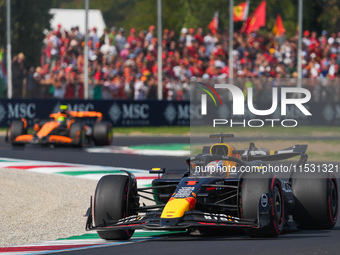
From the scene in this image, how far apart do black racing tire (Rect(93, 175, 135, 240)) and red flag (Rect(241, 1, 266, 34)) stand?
68.6 feet

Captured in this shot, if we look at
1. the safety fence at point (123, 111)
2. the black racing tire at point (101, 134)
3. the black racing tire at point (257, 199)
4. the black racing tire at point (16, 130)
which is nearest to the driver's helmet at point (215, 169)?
the black racing tire at point (257, 199)

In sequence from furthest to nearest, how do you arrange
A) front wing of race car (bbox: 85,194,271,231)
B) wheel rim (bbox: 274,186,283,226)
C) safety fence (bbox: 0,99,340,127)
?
1. safety fence (bbox: 0,99,340,127)
2. wheel rim (bbox: 274,186,283,226)
3. front wing of race car (bbox: 85,194,271,231)

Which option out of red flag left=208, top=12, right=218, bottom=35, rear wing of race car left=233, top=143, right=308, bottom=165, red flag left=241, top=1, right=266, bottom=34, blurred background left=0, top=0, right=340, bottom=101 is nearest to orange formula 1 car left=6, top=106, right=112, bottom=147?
blurred background left=0, top=0, right=340, bottom=101

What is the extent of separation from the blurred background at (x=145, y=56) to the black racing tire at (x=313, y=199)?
1546 centimetres

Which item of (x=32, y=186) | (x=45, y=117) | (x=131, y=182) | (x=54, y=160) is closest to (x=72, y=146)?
(x=54, y=160)

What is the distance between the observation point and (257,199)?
7.07 meters

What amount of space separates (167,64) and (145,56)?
0.80 metres

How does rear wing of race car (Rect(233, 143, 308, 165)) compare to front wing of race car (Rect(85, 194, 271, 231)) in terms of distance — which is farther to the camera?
rear wing of race car (Rect(233, 143, 308, 165))

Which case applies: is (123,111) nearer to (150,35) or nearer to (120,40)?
(120,40)

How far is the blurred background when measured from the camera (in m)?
24.0

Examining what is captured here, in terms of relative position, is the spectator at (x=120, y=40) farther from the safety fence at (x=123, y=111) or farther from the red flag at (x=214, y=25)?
the red flag at (x=214, y=25)

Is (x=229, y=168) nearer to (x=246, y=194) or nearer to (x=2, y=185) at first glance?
(x=246, y=194)

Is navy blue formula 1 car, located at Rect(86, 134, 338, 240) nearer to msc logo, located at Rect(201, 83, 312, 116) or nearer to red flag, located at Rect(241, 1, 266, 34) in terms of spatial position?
msc logo, located at Rect(201, 83, 312, 116)

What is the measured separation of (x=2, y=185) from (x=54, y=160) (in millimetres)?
4506
